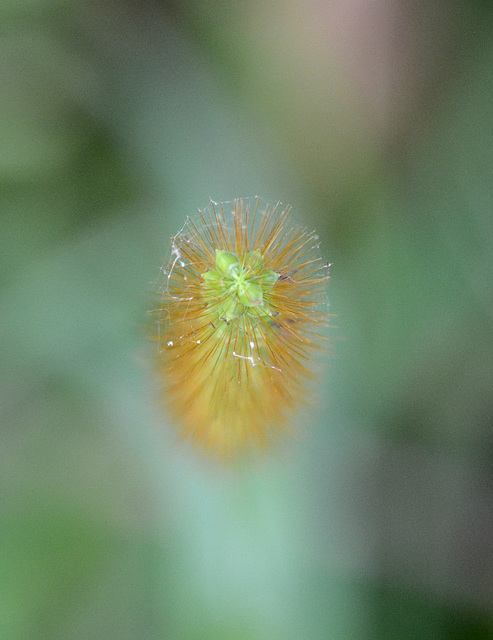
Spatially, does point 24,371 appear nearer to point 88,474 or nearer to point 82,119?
point 88,474

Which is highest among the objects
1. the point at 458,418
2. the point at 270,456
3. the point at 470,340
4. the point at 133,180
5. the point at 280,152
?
the point at 280,152

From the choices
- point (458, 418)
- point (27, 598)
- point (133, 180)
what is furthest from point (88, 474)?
point (458, 418)

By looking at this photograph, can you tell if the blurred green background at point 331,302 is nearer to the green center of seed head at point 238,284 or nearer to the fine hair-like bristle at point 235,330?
the fine hair-like bristle at point 235,330

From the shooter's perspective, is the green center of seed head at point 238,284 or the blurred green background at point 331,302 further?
the blurred green background at point 331,302

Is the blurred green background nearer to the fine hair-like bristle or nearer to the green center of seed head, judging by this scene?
the fine hair-like bristle

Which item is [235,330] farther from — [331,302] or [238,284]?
[331,302]

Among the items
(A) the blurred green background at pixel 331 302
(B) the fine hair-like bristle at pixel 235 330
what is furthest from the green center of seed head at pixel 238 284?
(A) the blurred green background at pixel 331 302

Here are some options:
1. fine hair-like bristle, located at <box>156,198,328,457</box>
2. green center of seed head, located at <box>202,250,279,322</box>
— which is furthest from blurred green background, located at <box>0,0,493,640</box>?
green center of seed head, located at <box>202,250,279,322</box>

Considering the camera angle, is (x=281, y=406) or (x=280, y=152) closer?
(x=281, y=406)
